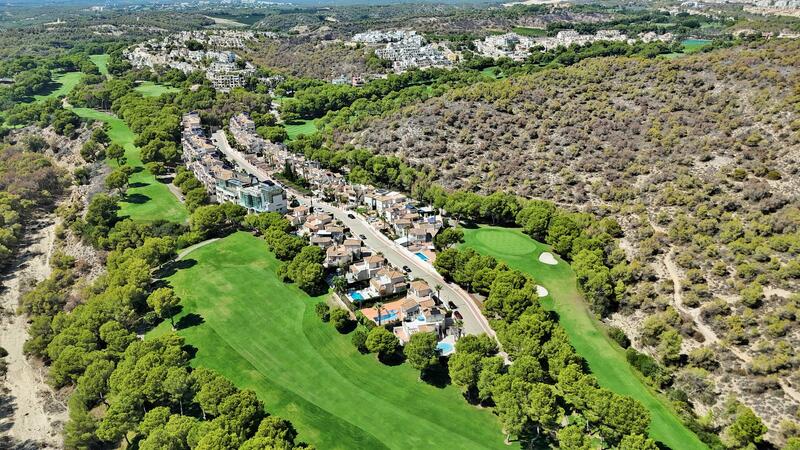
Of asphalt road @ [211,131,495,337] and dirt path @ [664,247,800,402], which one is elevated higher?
dirt path @ [664,247,800,402]

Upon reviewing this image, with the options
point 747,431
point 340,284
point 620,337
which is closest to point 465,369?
point 620,337

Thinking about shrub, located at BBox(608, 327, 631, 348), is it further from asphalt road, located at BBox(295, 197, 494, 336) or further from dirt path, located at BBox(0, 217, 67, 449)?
dirt path, located at BBox(0, 217, 67, 449)

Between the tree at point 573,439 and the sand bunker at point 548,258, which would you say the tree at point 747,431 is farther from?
the sand bunker at point 548,258

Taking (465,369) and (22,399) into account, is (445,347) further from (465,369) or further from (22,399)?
(22,399)

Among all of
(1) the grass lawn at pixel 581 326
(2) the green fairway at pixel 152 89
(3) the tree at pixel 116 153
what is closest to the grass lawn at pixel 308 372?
(1) the grass lawn at pixel 581 326

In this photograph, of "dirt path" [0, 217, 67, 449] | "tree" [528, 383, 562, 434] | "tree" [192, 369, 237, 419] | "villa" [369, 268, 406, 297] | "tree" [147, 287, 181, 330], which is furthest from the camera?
Result: "villa" [369, 268, 406, 297]

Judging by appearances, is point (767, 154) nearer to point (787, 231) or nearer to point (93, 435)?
point (787, 231)

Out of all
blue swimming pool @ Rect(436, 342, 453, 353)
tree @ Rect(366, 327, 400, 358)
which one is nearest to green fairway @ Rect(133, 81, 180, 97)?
tree @ Rect(366, 327, 400, 358)
